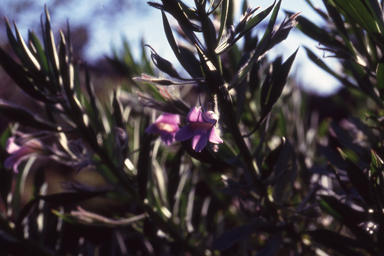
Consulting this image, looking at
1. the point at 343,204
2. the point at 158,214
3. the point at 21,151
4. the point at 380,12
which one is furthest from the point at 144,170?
the point at 380,12

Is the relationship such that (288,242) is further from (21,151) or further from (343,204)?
(21,151)

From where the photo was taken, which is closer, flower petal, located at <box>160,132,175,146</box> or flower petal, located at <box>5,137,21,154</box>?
flower petal, located at <box>160,132,175,146</box>

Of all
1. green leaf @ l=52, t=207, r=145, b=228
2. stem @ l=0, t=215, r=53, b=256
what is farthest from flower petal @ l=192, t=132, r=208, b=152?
stem @ l=0, t=215, r=53, b=256

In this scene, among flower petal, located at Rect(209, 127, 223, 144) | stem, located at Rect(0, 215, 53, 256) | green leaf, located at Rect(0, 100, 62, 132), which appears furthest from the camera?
stem, located at Rect(0, 215, 53, 256)

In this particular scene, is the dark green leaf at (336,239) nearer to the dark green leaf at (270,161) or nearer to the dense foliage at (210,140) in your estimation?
the dense foliage at (210,140)

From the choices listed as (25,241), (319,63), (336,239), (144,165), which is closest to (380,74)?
(319,63)

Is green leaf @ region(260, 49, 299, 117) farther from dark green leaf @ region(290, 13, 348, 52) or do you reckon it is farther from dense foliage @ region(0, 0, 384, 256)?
dark green leaf @ region(290, 13, 348, 52)

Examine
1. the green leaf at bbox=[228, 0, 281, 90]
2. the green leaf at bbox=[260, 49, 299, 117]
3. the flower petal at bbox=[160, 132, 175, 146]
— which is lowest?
the flower petal at bbox=[160, 132, 175, 146]

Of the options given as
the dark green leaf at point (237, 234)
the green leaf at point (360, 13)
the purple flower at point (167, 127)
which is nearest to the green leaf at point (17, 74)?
the purple flower at point (167, 127)
